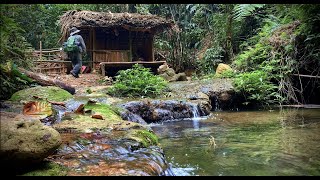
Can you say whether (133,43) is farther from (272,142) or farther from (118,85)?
(272,142)

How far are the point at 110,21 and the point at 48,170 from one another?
49.4 ft

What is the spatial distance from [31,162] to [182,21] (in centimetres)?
2309

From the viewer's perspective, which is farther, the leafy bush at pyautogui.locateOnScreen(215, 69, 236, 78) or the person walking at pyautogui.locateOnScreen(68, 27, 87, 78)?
the leafy bush at pyautogui.locateOnScreen(215, 69, 236, 78)

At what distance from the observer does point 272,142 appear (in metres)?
6.50

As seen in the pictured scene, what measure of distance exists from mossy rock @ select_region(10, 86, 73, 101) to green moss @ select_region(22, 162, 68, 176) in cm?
423

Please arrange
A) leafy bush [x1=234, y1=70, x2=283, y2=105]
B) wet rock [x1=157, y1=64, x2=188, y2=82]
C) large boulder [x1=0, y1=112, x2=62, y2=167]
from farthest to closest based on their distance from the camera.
Result: wet rock [x1=157, y1=64, x2=188, y2=82], leafy bush [x1=234, y1=70, x2=283, y2=105], large boulder [x1=0, y1=112, x2=62, y2=167]

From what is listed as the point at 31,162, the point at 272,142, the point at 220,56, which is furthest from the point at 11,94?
the point at 220,56

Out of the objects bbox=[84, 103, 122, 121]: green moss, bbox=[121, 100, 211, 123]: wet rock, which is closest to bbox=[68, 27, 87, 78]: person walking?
bbox=[121, 100, 211, 123]: wet rock

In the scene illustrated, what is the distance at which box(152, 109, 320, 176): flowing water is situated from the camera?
4.88m

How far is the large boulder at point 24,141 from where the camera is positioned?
332 cm

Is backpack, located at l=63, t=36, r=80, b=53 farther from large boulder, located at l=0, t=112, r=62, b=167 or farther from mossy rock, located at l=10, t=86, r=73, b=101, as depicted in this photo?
large boulder, located at l=0, t=112, r=62, b=167

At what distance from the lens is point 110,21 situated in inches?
703

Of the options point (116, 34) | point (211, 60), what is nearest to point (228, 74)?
point (211, 60)
